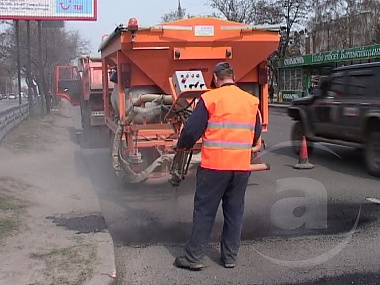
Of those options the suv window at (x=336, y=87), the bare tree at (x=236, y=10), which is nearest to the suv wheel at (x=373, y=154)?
the suv window at (x=336, y=87)

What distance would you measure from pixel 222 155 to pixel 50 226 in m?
2.66

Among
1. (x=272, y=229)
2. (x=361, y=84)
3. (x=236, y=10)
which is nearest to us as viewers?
(x=272, y=229)

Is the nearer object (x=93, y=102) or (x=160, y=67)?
(x=160, y=67)

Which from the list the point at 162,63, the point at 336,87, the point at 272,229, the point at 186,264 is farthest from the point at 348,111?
the point at 186,264

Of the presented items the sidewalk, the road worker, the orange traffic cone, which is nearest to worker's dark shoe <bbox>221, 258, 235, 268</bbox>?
the road worker

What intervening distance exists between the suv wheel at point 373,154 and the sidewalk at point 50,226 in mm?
4839

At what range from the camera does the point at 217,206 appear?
5379 mm

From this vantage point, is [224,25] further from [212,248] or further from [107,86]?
[212,248]

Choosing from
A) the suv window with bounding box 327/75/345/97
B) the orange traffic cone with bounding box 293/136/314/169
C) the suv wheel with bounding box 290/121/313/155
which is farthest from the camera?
the suv wheel with bounding box 290/121/313/155

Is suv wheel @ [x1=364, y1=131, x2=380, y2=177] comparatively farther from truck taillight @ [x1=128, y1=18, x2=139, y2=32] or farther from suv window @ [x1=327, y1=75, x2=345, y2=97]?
truck taillight @ [x1=128, y1=18, x2=139, y2=32]

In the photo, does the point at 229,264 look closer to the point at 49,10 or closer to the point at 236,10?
the point at 49,10

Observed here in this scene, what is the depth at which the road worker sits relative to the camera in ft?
17.0

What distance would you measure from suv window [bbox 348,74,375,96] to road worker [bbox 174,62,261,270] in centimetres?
A: 557

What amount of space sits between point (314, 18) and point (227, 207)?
4760 cm
